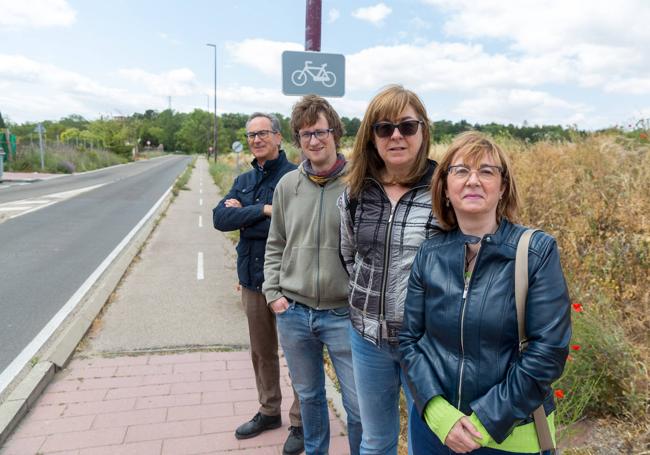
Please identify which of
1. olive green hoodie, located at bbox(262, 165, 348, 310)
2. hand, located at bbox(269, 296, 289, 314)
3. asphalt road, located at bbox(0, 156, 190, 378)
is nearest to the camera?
olive green hoodie, located at bbox(262, 165, 348, 310)

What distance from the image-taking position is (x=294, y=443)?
113 inches

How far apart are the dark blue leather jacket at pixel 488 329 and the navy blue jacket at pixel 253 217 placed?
139 cm

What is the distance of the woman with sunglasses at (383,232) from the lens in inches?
72.3

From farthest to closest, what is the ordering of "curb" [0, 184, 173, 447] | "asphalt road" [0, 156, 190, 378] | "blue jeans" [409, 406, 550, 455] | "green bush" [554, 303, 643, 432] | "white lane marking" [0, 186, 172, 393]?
1. "asphalt road" [0, 156, 190, 378]
2. "white lane marking" [0, 186, 172, 393]
3. "curb" [0, 184, 173, 447]
4. "green bush" [554, 303, 643, 432]
5. "blue jeans" [409, 406, 550, 455]

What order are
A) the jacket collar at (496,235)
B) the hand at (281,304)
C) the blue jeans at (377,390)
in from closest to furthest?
the jacket collar at (496,235)
the blue jeans at (377,390)
the hand at (281,304)

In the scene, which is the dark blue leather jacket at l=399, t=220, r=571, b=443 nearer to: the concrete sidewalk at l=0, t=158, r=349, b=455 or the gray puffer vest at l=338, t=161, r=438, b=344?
the gray puffer vest at l=338, t=161, r=438, b=344

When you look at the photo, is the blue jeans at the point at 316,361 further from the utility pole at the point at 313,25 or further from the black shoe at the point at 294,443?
the utility pole at the point at 313,25

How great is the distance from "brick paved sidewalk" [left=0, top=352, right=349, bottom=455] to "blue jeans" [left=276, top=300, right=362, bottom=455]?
0.47 m

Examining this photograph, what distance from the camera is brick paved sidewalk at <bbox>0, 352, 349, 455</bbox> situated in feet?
9.65

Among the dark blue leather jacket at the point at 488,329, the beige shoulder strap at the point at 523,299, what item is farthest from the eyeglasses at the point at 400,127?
the beige shoulder strap at the point at 523,299

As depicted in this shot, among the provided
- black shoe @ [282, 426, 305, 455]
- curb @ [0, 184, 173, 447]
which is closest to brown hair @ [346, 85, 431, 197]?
black shoe @ [282, 426, 305, 455]

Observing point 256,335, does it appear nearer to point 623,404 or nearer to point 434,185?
point 434,185

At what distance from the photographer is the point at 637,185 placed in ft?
15.8

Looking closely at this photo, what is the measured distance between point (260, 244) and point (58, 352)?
2474mm
